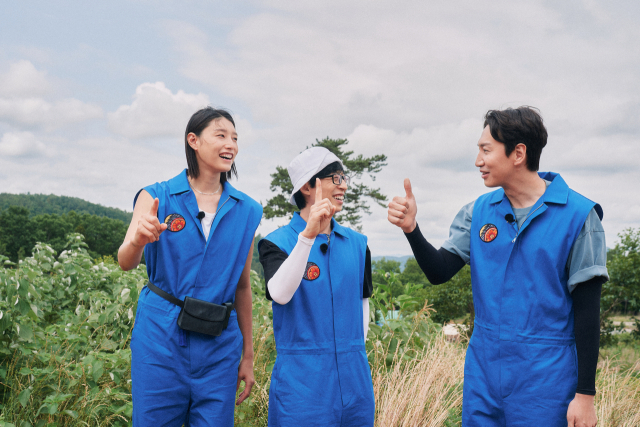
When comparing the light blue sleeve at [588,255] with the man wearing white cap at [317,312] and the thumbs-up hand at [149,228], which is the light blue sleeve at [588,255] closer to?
the man wearing white cap at [317,312]

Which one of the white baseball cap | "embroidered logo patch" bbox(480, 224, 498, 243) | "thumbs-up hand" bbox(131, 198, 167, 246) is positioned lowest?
"thumbs-up hand" bbox(131, 198, 167, 246)

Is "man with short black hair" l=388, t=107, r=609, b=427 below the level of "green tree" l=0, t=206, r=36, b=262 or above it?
below

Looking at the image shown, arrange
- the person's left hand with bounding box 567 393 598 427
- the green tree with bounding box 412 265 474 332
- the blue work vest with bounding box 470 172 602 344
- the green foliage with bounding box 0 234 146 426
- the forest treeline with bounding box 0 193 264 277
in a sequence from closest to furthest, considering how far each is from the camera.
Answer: the person's left hand with bounding box 567 393 598 427, the blue work vest with bounding box 470 172 602 344, the green foliage with bounding box 0 234 146 426, the green tree with bounding box 412 265 474 332, the forest treeline with bounding box 0 193 264 277

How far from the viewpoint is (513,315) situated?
2176mm

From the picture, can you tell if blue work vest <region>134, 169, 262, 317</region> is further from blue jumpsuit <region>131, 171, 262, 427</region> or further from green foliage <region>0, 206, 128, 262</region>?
green foliage <region>0, 206, 128, 262</region>

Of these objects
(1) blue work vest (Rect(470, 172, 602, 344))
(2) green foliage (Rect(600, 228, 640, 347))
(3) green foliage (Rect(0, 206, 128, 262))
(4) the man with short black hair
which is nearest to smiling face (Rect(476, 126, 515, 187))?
(4) the man with short black hair

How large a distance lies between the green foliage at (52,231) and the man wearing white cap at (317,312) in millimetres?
52489

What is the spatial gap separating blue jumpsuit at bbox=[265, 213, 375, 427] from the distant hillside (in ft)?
360

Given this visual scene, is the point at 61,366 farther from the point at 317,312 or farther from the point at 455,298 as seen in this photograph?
the point at 455,298

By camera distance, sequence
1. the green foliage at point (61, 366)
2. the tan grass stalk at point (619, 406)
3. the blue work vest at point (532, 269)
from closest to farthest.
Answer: the blue work vest at point (532, 269) < the green foliage at point (61, 366) < the tan grass stalk at point (619, 406)

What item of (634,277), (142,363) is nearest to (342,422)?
(142,363)

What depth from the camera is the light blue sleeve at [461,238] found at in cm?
248

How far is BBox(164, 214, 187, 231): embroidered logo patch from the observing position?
92.7 inches

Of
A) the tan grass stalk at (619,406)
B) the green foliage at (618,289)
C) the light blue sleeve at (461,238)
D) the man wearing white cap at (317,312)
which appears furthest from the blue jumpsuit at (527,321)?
the green foliage at (618,289)
